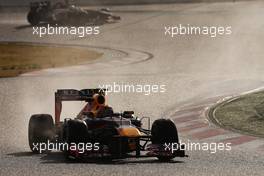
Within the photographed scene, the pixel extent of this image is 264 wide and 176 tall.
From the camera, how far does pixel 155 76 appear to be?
36.8 meters

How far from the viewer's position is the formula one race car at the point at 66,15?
55.3 m

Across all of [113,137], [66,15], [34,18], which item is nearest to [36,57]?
[66,15]

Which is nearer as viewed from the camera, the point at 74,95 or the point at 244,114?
the point at 74,95

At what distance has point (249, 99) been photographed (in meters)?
30.4

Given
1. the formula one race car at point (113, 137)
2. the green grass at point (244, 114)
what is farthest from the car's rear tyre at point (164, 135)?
the green grass at point (244, 114)

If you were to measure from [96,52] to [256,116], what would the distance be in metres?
18.5

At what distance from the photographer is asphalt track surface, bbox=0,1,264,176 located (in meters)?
19.5

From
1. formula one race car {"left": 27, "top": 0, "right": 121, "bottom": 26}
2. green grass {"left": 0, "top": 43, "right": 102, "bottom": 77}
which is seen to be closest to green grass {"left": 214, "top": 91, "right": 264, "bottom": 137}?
green grass {"left": 0, "top": 43, "right": 102, "bottom": 77}

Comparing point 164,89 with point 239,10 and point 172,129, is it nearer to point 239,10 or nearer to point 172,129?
point 172,129

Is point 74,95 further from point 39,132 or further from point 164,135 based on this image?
point 164,135

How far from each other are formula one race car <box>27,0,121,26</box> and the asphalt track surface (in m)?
0.93

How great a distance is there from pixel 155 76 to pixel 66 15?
19.2 meters

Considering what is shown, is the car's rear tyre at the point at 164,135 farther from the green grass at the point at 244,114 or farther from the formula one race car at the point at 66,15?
the formula one race car at the point at 66,15

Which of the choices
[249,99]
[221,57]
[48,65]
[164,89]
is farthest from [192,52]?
[249,99]
